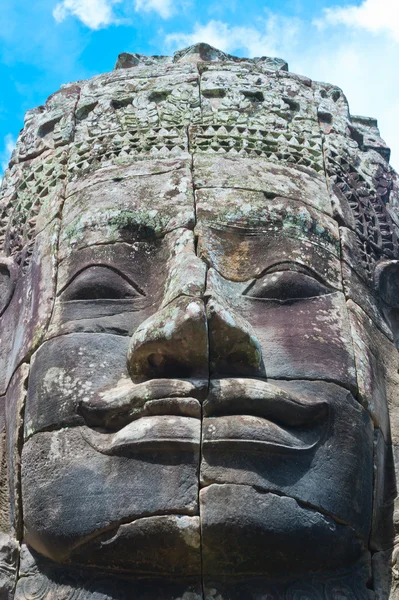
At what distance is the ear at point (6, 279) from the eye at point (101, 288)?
2.56 ft

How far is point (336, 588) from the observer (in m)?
4.21

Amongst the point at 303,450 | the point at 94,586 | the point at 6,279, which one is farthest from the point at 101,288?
the point at 94,586

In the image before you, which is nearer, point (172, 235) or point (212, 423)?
point (212, 423)

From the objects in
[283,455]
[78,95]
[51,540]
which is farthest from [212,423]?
[78,95]

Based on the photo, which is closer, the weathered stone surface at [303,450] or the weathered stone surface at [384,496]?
the weathered stone surface at [303,450]

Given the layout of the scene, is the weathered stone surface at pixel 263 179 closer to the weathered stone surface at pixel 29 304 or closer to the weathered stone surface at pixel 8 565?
the weathered stone surface at pixel 29 304

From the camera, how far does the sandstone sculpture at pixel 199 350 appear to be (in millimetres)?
4082

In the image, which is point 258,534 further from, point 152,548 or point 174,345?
point 174,345

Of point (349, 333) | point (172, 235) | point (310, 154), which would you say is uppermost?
point (310, 154)

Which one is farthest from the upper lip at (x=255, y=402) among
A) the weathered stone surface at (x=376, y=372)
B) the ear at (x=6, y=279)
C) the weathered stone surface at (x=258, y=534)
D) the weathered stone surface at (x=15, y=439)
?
the ear at (x=6, y=279)

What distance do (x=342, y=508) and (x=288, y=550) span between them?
14.6 inches

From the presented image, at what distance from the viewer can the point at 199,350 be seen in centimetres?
437

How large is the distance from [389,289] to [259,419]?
187cm

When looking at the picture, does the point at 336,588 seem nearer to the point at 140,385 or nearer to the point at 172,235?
the point at 140,385
